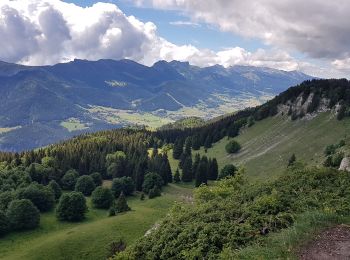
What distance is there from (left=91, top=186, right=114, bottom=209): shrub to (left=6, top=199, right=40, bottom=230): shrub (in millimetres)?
24271

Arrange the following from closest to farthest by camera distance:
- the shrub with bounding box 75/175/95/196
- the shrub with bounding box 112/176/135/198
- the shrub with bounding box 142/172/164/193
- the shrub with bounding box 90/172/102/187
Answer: the shrub with bounding box 112/176/135/198
the shrub with bounding box 75/175/95/196
the shrub with bounding box 142/172/164/193
the shrub with bounding box 90/172/102/187

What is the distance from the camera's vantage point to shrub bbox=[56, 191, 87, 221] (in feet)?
393

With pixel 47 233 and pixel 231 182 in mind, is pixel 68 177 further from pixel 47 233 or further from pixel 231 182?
pixel 231 182

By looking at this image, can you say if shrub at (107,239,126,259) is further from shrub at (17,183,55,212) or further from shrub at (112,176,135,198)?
shrub at (112,176,135,198)

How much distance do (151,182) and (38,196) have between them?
44.6m

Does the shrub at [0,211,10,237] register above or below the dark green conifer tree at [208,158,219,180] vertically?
below

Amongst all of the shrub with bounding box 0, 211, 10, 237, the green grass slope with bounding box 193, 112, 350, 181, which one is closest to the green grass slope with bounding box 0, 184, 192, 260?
the shrub with bounding box 0, 211, 10, 237

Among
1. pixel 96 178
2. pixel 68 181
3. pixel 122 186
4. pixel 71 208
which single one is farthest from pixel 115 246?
pixel 96 178

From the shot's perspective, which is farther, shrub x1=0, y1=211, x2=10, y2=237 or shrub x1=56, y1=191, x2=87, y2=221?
shrub x1=56, y1=191, x2=87, y2=221

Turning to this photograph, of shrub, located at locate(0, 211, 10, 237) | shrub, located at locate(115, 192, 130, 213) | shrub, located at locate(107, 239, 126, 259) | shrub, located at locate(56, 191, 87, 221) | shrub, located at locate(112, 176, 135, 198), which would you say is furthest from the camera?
shrub, located at locate(112, 176, 135, 198)

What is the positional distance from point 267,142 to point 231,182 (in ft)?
341

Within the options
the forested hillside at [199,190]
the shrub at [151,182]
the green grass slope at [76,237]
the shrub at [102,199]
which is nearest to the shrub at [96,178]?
the forested hillside at [199,190]

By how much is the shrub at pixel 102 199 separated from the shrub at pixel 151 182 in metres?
23.2

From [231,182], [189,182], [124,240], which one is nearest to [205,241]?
[231,182]
